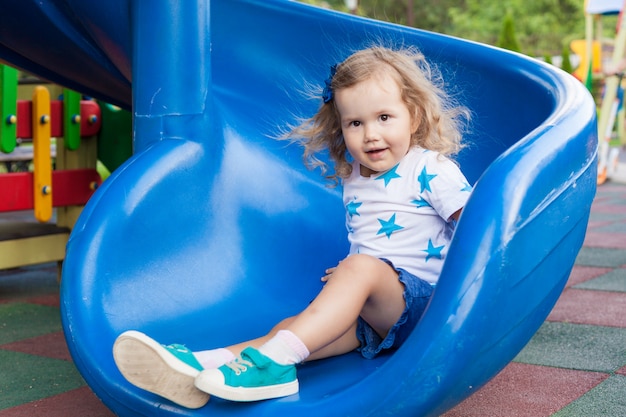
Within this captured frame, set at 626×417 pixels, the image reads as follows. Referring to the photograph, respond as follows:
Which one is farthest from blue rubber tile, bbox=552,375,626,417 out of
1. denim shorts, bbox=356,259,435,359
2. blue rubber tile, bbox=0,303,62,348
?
blue rubber tile, bbox=0,303,62,348

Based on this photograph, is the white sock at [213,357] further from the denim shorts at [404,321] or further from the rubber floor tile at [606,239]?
the rubber floor tile at [606,239]

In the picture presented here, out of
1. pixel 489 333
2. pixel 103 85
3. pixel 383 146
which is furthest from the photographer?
pixel 103 85

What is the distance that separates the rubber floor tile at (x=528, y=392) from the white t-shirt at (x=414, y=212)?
0.30 metres

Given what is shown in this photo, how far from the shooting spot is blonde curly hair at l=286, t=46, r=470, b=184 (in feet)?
5.55

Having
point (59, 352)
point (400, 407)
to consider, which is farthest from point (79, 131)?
point (400, 407)

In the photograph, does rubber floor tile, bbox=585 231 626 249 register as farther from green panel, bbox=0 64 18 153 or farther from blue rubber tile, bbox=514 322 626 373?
green panel, bbox=0 64 18 153

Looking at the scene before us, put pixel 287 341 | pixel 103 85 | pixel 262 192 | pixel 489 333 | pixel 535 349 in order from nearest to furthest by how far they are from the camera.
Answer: pixel 489 333 → pixel 287 341 → pixel 262 192 → pixel 535 349 → pixel 103 85

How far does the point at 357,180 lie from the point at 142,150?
0.47 meters

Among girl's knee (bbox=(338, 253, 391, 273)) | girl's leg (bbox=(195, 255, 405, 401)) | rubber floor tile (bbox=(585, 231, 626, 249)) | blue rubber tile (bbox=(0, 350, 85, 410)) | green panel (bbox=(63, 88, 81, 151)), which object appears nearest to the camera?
girl's leg (bbox=(195, 255, 405, 401))

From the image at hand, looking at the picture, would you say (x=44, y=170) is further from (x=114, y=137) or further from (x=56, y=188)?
(x=114, y=137)

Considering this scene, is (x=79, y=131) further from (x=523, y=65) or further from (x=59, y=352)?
(x=523, y=65)

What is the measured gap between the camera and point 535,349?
217 centimetres

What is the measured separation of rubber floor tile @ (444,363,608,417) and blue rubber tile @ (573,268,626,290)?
1054 millimetres

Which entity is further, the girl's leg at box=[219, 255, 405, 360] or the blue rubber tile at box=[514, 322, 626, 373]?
the blue rubber tile at box=[514, 322, 626, 373]
